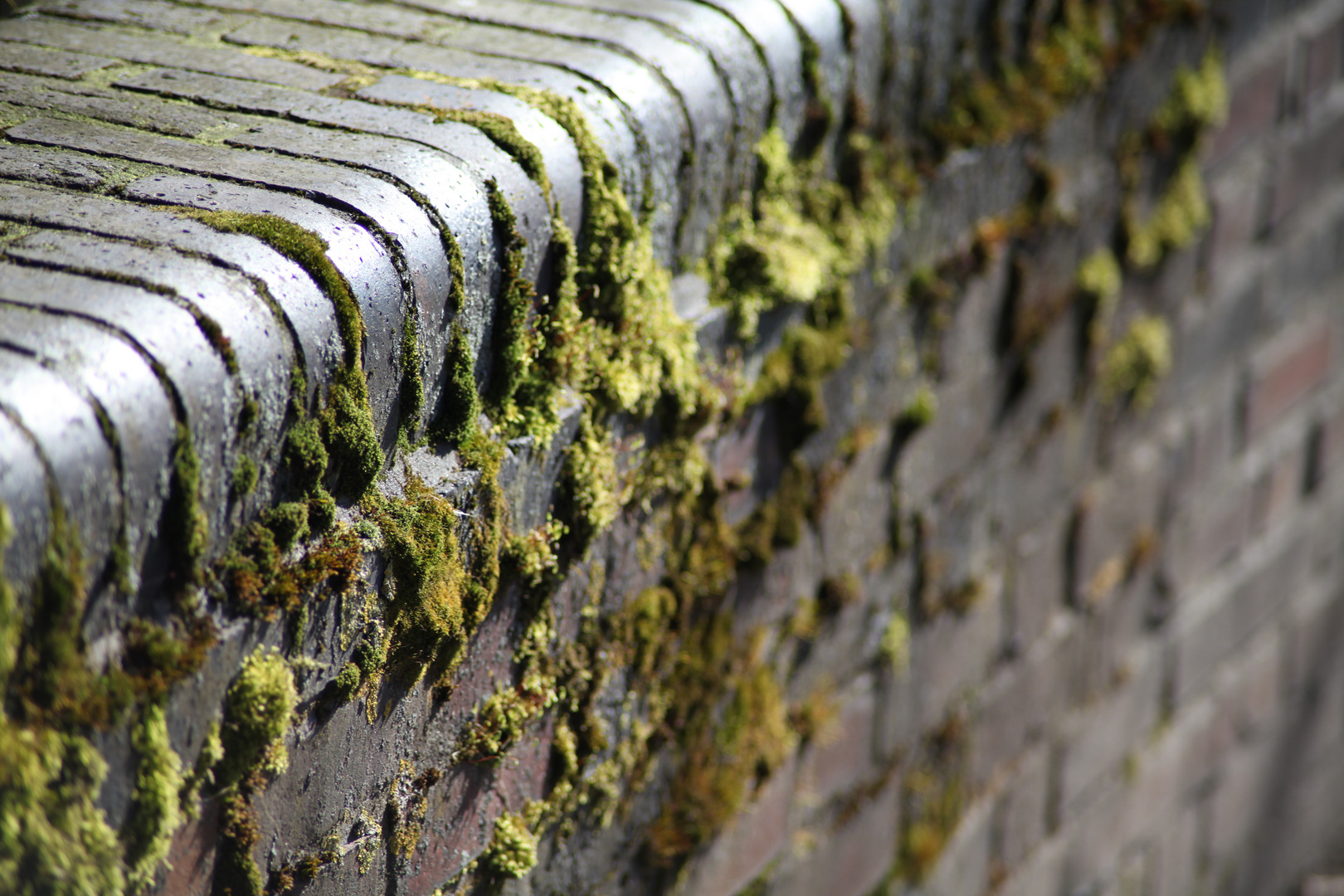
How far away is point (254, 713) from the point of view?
95 cm

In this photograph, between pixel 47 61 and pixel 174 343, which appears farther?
pixel 47 61

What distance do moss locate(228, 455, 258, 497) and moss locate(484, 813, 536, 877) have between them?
1.98 feet

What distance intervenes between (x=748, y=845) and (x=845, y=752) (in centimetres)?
29

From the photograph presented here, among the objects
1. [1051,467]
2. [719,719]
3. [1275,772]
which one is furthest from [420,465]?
[1275,772]

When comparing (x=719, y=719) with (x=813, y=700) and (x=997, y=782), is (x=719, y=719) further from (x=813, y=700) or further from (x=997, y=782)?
(x=997, y=782)

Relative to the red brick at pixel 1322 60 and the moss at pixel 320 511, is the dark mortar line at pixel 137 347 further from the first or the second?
the red brick at pixel 1322 60

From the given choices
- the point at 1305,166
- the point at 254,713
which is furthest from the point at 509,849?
the point at 1305,166

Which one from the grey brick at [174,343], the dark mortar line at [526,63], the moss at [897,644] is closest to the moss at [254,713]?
the grey brick at [174,343]

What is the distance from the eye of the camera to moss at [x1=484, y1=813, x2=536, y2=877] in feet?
4.41

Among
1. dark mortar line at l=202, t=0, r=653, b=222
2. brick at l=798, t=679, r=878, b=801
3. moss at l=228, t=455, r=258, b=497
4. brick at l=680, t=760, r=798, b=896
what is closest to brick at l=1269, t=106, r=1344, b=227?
brick at l=798, t=679, r=878, b=801

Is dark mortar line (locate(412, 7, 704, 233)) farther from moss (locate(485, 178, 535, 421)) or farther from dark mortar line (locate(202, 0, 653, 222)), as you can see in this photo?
moss (locate(485, 178, 535, 421))

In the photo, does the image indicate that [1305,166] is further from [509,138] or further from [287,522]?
[287,522]

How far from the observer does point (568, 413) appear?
1.28 metres

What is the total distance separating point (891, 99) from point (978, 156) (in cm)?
29
